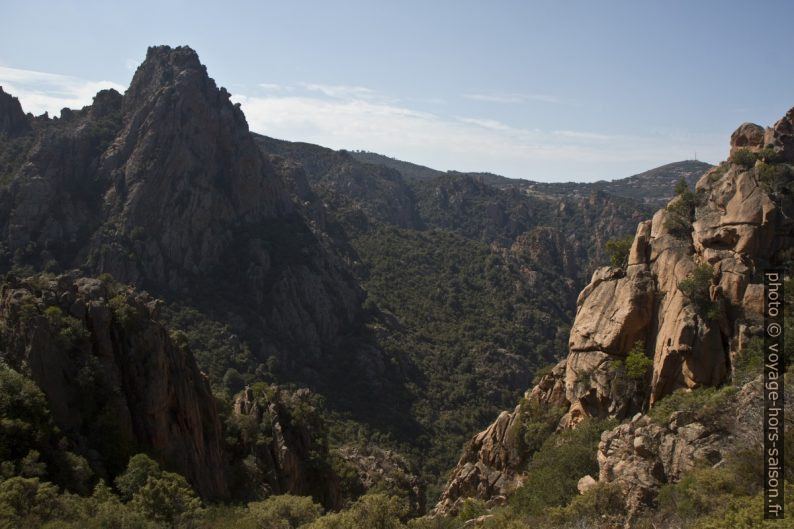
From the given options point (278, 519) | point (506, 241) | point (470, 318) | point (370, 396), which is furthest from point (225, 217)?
point (506, 241)

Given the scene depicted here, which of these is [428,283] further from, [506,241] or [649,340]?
[649,340]

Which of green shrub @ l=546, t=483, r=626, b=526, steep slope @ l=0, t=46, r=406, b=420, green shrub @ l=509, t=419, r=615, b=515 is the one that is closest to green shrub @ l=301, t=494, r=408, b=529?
green shrub @ l=546, t=483, r=626, b=526

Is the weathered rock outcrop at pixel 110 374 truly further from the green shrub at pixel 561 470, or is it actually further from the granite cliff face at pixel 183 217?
the granite cliff face at pixel 183 217

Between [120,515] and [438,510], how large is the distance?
1051 inches

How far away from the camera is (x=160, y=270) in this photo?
100000 mm

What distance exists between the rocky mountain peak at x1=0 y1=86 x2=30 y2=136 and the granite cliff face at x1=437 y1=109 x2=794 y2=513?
394 feet

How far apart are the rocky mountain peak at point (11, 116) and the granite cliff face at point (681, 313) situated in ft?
394

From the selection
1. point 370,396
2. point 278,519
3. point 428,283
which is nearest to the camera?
point 278,519

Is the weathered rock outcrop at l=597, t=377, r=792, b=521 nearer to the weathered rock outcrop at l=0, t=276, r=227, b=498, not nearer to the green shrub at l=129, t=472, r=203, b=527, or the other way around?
the green shrub at l=129, t=472, r=203, b=527

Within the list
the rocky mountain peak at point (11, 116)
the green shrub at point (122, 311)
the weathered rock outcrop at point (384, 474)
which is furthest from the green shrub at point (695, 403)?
the rocky mountain peak at point (11, 116)

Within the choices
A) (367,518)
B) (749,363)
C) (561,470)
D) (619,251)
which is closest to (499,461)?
(561,470)

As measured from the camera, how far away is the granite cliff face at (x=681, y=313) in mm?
30672

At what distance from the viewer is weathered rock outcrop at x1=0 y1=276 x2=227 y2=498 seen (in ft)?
114

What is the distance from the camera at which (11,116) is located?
4946 inches
